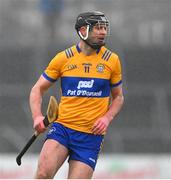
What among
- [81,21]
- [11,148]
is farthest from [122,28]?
[81,21]

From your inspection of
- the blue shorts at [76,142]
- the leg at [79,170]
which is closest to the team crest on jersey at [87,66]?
the blue shorts at [76,142]

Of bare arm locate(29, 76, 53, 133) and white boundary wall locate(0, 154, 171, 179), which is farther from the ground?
bare arm locate(29, 76, 53, 133)

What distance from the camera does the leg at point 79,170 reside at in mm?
6461

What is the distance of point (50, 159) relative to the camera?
6457 mm

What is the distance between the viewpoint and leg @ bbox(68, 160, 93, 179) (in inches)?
254

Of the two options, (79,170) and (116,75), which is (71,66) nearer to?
(116,75)

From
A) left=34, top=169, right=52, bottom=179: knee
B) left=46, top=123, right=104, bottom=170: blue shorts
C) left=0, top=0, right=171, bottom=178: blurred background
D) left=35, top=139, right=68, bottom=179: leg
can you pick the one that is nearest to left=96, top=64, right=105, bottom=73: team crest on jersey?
left=46, top=123, right=104, bottom=170: blue shorts

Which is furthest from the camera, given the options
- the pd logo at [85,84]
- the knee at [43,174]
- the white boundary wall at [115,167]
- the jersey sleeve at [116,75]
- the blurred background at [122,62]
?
the blurred background at [122,62]

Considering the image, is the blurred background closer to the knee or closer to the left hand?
the left hand

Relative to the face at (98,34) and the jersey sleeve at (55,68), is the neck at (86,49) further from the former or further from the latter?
the jersey sleeve at (55,68)

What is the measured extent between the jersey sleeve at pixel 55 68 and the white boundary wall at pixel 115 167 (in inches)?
209

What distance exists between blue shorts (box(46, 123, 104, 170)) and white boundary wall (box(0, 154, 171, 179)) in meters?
5.25

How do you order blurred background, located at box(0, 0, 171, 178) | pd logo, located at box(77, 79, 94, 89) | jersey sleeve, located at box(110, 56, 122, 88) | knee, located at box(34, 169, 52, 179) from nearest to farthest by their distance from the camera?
knee, located at box(34, 169, 52, 179) < pd logo, located at box(77, 79, 94, 89) < jersey sleeve, located at box(110, 56, 122, 88) < blurred background, located at box(0, 0, 171, 178)

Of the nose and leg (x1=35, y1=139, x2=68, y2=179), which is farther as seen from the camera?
the nose
